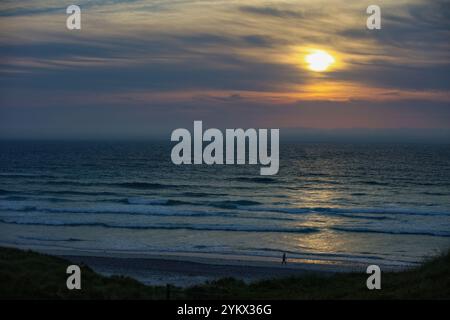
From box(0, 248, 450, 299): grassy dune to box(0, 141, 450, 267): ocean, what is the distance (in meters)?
9.01

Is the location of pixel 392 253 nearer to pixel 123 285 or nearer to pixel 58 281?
pixel 123 285

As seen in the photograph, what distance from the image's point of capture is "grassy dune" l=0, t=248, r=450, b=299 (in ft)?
46.4

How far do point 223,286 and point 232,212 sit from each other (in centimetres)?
2613

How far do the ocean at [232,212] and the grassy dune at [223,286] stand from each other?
901cm

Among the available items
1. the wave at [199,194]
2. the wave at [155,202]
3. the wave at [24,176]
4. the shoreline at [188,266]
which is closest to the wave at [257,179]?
the wave at [199,194]

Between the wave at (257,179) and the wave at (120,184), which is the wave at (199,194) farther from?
the wave at (257,179)

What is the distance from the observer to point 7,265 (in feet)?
56.1

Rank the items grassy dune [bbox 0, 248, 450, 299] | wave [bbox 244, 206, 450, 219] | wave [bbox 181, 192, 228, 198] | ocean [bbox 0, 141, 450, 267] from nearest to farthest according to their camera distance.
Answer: grassy dune [bbox 0, 248, 450, 299]
ocean [bbox 0, 141, 450, 267]
wave [bbox 244, 206, 450, 219]
wave [bbox 181, 192, 228, 198]

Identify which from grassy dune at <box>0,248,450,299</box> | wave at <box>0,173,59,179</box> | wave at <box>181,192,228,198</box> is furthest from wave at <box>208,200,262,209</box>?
wave at <box>0,173,59,179</box>

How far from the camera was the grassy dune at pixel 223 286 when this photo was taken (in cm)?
1415

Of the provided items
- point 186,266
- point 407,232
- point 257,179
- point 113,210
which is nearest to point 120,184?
point 257,179

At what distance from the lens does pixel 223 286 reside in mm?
18375

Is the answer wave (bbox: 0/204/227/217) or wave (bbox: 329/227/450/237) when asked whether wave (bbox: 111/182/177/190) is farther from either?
wave (bbox: 329/227/450/237)

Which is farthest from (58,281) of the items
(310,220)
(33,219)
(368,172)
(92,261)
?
(368,172)
